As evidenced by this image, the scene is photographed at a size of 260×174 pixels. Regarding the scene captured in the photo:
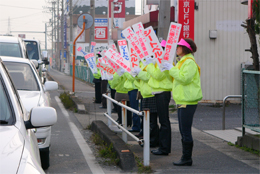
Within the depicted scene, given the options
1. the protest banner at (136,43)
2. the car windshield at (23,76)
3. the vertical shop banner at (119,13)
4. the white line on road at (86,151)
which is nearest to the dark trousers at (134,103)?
the white line on road at (86,151)

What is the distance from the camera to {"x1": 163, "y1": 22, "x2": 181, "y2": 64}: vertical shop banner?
6.27 meters

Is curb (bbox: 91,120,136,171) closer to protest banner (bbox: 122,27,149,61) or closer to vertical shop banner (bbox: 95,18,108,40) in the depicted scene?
protest banner (bbox: 122,27,149,61)

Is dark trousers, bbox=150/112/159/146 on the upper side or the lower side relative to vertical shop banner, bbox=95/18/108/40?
lower

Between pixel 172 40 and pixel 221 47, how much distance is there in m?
9.58

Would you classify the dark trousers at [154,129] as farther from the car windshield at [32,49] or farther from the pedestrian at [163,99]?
the car windshield at [32,49]

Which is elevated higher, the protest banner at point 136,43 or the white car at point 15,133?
the protest banner at point 136,43

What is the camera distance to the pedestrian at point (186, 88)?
19.3ft

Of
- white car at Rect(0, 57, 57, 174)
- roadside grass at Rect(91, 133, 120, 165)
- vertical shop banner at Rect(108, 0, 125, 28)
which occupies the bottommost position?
roadside grass at Rect(91, 133, 120, 165)

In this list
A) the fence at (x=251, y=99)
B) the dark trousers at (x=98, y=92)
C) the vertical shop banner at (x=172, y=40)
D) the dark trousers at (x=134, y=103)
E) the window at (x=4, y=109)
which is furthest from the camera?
the dark trousers at (x=98, y=92)

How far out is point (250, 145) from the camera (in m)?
7.45

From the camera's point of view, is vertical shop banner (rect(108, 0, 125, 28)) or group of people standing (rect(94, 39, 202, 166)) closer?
group of people standing (rect(94, 39, 202, 166))

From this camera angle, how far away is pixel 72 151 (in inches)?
293

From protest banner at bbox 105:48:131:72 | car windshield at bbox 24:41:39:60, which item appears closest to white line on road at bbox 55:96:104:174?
protest banner at bbox 105:48:131:72

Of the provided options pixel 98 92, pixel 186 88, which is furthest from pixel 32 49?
pixel 186 88
